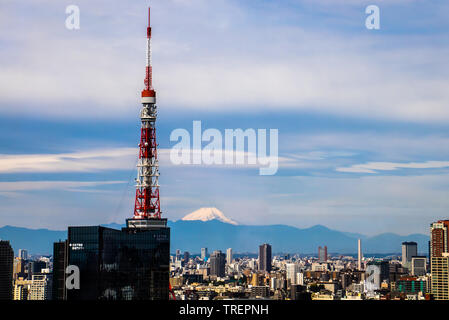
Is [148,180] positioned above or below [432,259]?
above

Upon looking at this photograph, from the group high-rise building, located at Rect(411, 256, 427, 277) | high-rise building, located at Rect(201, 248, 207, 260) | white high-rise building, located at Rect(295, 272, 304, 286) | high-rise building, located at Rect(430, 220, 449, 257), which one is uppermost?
high-rise building, located at Rect(430, 220, 449, 257)

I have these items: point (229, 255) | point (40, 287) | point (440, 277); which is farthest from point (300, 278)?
point (40, 287)

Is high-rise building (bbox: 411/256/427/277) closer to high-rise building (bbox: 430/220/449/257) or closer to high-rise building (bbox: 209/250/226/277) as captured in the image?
high-rise building (bbox: 430/220/449/257)

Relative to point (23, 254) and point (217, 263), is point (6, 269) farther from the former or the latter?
point (217, 263)

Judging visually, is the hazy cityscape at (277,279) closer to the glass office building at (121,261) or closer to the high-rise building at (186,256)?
the high-rise building at (186,256)

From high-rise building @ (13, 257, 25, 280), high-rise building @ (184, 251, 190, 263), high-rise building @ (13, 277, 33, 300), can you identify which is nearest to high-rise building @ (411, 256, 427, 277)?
high-rise building @ (184, 251, 190, 263)
